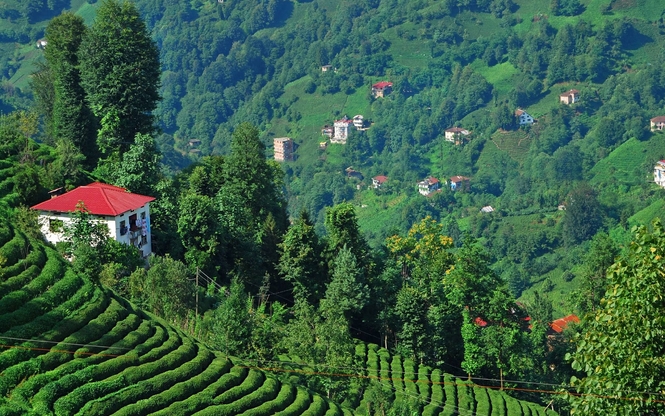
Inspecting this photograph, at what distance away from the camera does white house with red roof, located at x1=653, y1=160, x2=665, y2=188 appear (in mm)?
105875

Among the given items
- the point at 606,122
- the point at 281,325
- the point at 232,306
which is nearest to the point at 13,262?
the point at 232,306

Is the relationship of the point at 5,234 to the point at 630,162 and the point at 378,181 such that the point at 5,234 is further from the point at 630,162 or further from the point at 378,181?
the point at 630,162

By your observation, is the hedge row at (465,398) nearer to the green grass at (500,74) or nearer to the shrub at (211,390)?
the shrub at (211,390)

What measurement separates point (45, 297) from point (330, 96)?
122240 millimetres

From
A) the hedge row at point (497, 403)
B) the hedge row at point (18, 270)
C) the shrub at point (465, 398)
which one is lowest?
the hedge row at point (497, 403)

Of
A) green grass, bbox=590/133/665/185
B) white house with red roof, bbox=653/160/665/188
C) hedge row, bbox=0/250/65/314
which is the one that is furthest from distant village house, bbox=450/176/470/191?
hedge row, bbox=0/250/65/314

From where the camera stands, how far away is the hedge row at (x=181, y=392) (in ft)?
76.6

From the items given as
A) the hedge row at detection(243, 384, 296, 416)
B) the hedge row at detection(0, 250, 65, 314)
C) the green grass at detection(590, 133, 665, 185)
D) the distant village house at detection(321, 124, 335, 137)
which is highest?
the hedge row at detection(0, 250, 65, 314)

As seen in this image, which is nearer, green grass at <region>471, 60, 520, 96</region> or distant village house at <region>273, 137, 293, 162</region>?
distant village house at <region>273, 137, 293, 162</region>

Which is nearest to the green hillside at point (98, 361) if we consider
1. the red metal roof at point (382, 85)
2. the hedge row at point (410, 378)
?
the hedge row at point (410, 378)

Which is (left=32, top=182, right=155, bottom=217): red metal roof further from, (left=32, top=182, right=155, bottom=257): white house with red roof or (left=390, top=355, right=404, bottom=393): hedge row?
(left=390, top=355, right=404, bottom=393): hedge row

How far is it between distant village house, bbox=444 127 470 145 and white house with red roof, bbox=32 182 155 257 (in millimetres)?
96345

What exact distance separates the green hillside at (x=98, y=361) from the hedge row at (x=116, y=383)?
1.0 inches

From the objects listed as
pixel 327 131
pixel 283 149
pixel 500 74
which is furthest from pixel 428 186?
pixel 500 74
